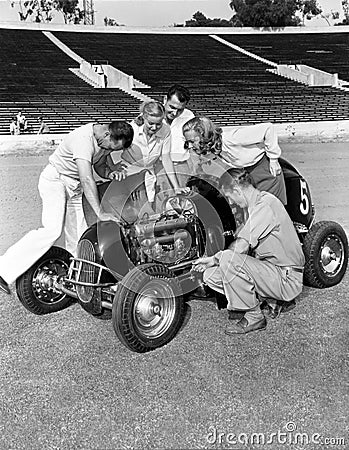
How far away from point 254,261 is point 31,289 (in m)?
1.63

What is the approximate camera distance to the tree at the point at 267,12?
47.5 meters

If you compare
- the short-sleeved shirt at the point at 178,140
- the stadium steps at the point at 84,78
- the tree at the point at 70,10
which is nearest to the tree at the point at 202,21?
the tree at the point at 70,10

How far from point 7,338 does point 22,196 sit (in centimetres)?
522

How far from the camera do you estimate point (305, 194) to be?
4.91 m

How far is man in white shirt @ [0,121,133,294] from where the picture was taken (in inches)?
162

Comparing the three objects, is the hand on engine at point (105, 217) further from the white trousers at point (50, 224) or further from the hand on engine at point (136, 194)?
the white trousers at point (50, 224)

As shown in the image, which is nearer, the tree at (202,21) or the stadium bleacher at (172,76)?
the stadium bleacher at (172,76)

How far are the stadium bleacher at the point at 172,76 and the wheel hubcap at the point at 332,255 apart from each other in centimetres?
1499

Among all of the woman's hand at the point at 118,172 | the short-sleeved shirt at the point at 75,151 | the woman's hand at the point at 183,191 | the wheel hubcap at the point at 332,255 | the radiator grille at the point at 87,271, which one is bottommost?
the wheel hubcap at the point at 332,255

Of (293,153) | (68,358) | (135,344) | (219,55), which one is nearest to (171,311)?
(135,344)

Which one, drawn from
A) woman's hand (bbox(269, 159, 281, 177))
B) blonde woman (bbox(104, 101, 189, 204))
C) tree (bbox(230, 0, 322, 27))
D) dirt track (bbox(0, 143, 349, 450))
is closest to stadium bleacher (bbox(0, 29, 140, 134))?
blonde woman (bbox(104, 101, 189, 204))

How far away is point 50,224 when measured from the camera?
4.41 meters

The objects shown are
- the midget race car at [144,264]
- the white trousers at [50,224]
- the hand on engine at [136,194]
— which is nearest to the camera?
the midget race car at [144,264]

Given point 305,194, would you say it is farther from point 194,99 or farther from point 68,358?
point 194,99
